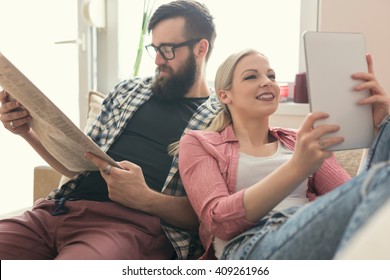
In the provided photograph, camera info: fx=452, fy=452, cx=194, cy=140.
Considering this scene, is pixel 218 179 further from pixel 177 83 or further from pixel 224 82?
pixel 177 83

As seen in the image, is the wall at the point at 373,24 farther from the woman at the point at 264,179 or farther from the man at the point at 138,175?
the woman at the point at 264,179

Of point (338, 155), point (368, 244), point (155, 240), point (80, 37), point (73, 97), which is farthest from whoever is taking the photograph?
point (73, 97)

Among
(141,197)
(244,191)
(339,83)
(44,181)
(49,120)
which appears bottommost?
(44,181)

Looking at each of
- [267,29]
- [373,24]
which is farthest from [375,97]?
[267,29]

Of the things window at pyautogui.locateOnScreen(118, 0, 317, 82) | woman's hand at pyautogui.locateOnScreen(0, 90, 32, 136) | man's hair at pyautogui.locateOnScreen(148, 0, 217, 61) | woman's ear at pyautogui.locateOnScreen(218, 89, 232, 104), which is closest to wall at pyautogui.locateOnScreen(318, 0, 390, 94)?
window at pyautogui.locateOnScreen(118, 0, 317, 82)

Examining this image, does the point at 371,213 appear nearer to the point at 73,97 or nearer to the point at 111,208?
the point at 111,208

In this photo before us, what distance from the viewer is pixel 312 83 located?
1.00m

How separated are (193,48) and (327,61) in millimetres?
632

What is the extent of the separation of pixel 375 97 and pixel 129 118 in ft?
2.51

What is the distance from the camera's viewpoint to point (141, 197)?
1.23m

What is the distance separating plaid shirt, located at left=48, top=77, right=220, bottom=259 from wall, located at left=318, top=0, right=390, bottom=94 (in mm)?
742

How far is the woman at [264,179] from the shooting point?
732 millimetres

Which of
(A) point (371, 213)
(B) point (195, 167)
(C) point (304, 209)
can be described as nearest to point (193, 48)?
(B) point (195, 167)

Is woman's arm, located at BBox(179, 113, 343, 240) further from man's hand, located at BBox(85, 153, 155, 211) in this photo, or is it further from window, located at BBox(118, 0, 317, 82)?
Result: window, located at BBox(118, 0, 317, 82)
